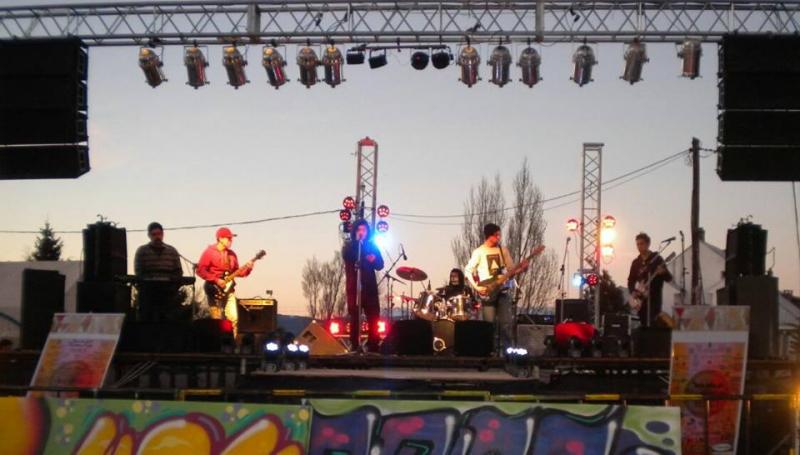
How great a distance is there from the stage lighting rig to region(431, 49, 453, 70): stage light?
2.57 meters

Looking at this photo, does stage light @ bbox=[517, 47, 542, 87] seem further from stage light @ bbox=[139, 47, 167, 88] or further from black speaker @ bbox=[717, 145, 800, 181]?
stage light @ bbox=[139, 47, 167, 88]

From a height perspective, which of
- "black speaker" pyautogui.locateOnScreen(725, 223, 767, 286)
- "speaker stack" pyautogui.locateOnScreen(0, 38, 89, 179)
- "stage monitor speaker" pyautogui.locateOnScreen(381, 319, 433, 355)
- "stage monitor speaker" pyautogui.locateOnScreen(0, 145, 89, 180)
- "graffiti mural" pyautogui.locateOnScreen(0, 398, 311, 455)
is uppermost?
"speaker stack" pyautogui.locateOnScreen(0, 38, 89, 179)

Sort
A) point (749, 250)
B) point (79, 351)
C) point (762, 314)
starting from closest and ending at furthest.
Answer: point (79, 351) → point (762, 314) → point (749, 250)

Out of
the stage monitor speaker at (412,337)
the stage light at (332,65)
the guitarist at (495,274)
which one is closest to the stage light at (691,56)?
the guitarist at (495,274)

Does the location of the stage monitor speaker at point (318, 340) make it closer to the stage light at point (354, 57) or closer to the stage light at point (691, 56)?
the stage light at point (354, 57)

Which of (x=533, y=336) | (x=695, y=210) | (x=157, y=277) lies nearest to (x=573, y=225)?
(x=695, y=210)

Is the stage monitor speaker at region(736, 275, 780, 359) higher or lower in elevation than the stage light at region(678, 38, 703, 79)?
lower

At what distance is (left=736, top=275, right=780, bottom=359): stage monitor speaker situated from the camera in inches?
424

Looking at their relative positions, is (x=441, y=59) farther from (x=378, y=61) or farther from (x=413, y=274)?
(x=413, y=274)

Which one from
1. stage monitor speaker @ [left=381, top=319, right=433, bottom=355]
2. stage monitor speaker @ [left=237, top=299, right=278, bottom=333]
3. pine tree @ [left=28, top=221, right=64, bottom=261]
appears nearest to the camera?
stage monitor speaker @ [left=381, top=319, right=433, bottom=355]

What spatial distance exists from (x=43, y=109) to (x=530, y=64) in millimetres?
6386

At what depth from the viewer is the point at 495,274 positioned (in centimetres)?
1170

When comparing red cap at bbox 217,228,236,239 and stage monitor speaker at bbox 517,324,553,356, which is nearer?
red cap at bbox 217,228,236,239

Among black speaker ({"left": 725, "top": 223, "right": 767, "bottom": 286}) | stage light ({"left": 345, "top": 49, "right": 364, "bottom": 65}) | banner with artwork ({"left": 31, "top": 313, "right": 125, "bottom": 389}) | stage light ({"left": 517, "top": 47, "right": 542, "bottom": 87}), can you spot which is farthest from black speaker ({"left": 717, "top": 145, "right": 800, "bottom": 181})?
banner with artwork ({"left": 31, "top": 313, "right": 125, "bottom": 389})
